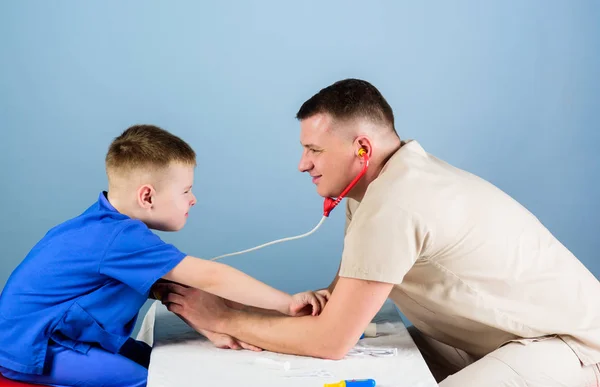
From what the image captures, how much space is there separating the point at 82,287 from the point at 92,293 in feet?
0.10

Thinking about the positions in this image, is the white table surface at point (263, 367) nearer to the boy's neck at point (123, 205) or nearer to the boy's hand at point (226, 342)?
the boy's hand at point (226, 342)

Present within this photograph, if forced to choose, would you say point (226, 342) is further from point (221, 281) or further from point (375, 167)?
point (375, 167)

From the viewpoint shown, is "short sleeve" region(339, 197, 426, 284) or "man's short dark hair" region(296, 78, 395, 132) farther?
"man's short dark hair" region(296, 78, 395, 132)

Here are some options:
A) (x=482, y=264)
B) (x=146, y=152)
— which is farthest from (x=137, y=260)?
→ (x=482, y=264)

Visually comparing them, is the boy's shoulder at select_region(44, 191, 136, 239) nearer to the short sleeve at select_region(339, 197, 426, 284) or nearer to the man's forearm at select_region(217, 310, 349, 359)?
the man's forearm at select_region(217, 310, 349, 359)

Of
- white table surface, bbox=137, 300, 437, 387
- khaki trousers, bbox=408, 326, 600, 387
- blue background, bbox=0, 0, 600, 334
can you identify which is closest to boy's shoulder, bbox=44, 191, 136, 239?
white table surface, bbox=137, 300, 437, 387

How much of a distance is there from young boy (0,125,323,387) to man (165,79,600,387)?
16cm

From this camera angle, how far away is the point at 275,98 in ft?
14.7

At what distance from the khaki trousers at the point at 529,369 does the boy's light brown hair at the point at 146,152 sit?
2.87 ft

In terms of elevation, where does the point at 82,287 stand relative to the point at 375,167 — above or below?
below

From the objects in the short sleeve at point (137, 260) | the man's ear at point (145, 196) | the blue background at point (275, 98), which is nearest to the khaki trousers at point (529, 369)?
the short sleeve at point (137, 260)

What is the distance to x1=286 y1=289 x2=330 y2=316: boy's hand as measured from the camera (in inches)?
87.3

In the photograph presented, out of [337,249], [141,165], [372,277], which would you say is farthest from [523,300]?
[337,249]

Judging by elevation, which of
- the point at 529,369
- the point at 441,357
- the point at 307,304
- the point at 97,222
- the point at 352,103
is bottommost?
the point at 441,357
